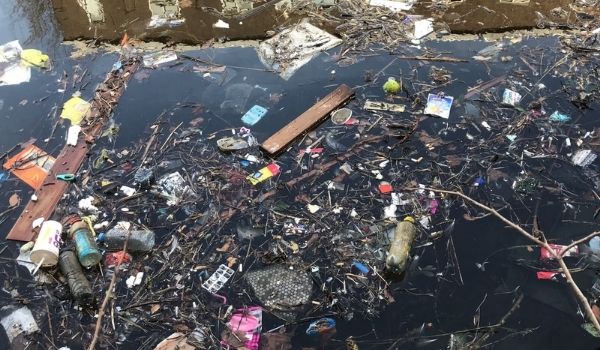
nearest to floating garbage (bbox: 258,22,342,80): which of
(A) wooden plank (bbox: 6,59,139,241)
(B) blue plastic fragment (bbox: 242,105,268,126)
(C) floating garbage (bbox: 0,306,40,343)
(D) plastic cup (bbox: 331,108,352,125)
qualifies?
(B) blue plastic fragment (bbox: 242,105,268,126)

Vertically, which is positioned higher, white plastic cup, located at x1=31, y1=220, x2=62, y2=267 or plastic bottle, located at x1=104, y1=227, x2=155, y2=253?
white plastic cup, located at x1=31, y1=220, x2=62, y2=267

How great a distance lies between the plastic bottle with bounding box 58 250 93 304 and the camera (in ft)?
10.9

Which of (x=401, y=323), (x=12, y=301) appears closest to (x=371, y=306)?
(x=401, y=323)

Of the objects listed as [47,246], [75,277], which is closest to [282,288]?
[75,277]

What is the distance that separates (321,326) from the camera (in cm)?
315

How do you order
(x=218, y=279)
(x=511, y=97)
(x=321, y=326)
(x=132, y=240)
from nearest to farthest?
(x=321, y=326), (x=218, y=279), (x=132, y=240), (x=511, y=97)

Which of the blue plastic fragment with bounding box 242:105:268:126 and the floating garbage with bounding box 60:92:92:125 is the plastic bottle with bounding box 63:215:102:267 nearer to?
the floating garbage with bounding box 60:92:92:125

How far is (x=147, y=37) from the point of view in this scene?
586cm

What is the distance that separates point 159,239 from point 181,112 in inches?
61.8

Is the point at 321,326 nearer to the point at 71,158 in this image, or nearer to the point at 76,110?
the point at 71,158

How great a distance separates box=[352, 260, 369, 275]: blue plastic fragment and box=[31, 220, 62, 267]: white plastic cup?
2.21 meters

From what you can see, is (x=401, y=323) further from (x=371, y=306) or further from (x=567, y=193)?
(x=567, y=193)

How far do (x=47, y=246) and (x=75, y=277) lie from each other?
0.33 metres

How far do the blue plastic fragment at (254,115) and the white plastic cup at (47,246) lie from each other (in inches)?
75.6
